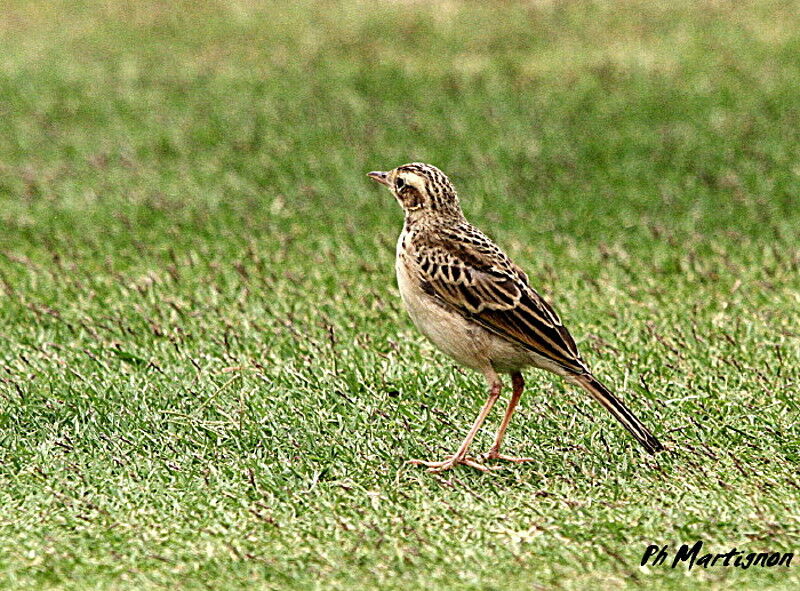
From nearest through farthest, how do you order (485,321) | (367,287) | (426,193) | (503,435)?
(485,321)
(503,435)
(426,193)
(367,287)

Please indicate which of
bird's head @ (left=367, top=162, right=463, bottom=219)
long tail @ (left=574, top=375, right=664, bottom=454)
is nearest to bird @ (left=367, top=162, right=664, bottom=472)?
long tail @ (left=574, top=375, right=664, bottom=454)

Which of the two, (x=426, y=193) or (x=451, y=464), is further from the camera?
(x=426, y=193)

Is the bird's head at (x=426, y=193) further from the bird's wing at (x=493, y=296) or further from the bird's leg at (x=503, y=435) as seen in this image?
the bird's leg at (x=503, y=435)

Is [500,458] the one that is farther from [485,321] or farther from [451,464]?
[485,321]

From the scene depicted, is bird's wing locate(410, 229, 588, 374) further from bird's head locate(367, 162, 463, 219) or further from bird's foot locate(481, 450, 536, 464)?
bird's foot locate(481, 450, 536, 464)

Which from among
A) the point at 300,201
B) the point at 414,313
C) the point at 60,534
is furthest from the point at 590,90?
the point at 60,534

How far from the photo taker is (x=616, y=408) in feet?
20.4

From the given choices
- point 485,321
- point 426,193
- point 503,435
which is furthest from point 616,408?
point 426,193

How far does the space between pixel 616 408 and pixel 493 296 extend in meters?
0.81

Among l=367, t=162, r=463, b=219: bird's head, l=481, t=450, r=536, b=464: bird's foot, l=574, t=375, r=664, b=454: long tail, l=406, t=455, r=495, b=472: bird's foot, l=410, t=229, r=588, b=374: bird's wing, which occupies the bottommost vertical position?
l=406, t=455, r=495, b=472: bird's foot

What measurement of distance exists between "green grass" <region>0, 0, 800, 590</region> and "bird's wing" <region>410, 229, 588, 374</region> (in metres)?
0.65

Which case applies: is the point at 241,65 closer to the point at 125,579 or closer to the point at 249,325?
the point at 249,325

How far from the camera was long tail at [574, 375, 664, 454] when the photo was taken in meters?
6.21

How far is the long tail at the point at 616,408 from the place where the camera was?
621cm
